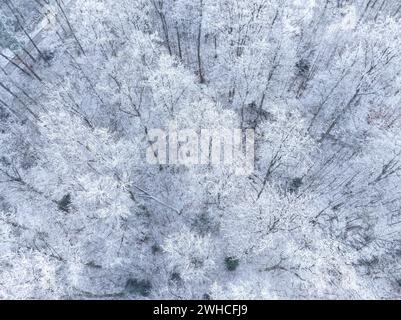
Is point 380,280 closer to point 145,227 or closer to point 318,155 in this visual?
point 318,155

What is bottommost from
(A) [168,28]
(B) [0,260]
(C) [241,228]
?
(B) [0,260]

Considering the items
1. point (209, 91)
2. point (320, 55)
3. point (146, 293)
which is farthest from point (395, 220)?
point (146, 293)

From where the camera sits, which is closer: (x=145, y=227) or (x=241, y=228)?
(x=241, y=228)

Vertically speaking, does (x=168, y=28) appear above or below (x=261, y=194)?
above

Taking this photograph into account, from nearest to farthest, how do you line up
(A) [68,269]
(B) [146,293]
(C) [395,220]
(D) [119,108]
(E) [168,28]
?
(A) [68,269] → (B) [146,293] → (C) [395,220] → (D) [119,108] → (E) [168,28]

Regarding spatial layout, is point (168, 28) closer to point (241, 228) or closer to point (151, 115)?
point (151, 115)

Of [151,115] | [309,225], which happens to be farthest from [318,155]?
[151,115]

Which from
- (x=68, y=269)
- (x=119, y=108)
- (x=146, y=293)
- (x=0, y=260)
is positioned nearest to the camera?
(x=0, y=260)
